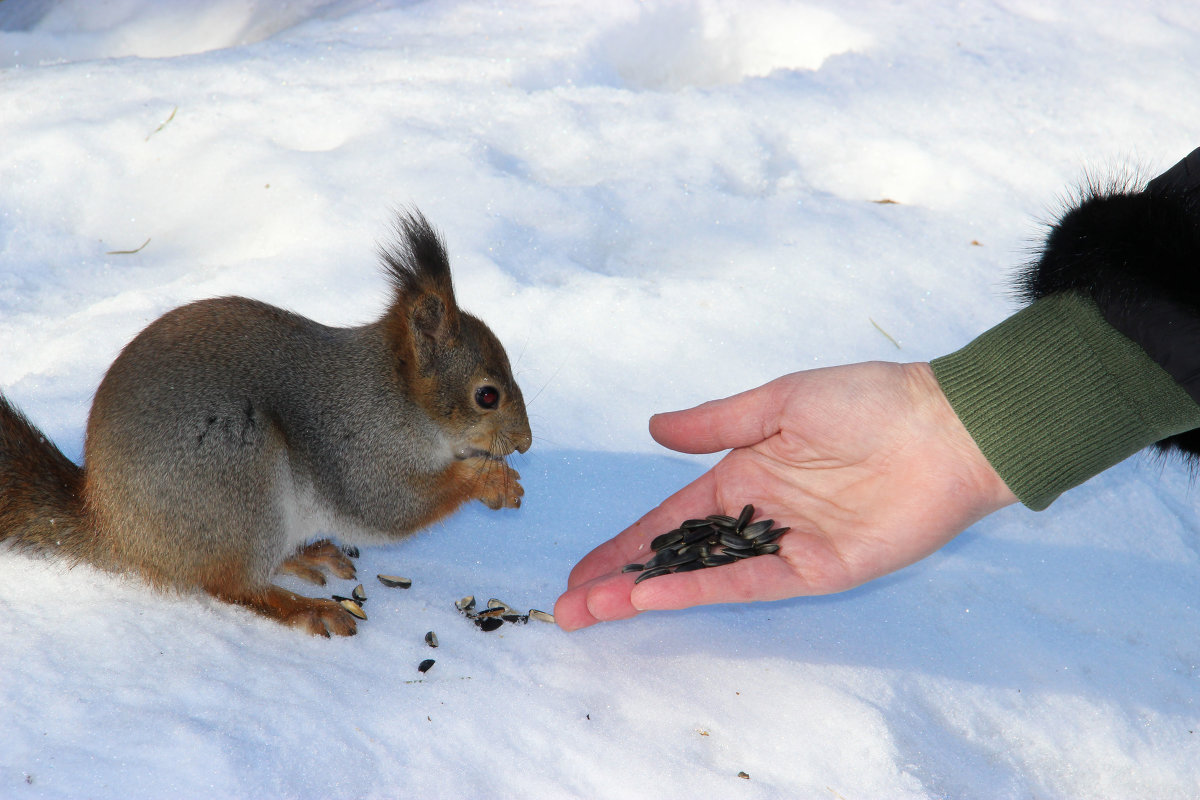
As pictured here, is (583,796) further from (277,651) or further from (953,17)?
(953,17)

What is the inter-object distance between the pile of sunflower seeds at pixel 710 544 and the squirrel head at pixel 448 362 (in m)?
0.48

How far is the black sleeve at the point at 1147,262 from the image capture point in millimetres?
1801

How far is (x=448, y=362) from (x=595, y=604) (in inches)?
28.9

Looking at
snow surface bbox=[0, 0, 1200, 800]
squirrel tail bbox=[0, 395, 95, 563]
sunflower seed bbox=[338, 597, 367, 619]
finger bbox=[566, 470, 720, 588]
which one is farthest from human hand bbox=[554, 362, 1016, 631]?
squirrel tail bbox=[0, 395, 95, 563]

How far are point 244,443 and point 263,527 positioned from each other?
0.19 metres

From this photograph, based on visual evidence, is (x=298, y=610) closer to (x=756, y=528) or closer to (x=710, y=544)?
(x=710, y=544)

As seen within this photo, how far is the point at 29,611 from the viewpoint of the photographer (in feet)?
6.40

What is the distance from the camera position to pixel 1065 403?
6.37 feet

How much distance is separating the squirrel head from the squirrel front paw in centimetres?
5

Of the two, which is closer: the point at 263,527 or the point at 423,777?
the point at 423,777

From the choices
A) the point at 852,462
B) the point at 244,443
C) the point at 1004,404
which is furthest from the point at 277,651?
the point at 1004,404

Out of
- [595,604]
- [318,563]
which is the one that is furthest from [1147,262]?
[318,563]

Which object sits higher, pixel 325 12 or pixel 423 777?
pixel 325 12

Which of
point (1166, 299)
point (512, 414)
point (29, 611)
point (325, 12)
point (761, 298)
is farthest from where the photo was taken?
point (325, 12)
